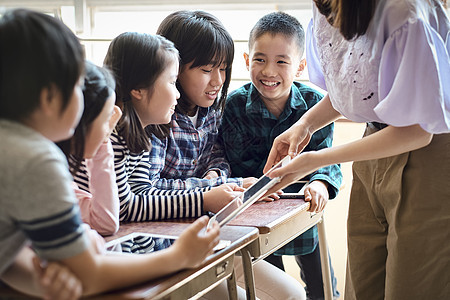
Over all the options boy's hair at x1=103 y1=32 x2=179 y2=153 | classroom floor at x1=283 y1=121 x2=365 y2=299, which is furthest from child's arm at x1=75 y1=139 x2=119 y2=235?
classroom floor at x1=283 y1=121 x2=365 y2=299

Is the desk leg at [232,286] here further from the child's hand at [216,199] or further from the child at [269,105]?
the child at [269,105]

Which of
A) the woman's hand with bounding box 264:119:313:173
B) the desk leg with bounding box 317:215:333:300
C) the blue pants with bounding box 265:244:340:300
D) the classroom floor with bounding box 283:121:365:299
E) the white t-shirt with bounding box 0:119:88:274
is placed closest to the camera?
the white t-shirt with bounding box 0:119:88:274

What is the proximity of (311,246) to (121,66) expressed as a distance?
41.6 inches

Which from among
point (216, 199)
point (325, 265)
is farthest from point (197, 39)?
point (325, 265)

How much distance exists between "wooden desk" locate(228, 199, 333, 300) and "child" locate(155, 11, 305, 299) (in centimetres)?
18

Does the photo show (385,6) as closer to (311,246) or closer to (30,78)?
(30,78)

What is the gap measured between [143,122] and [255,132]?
60 cm

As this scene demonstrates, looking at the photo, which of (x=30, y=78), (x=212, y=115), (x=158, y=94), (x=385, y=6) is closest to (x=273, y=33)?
(x=212, y=115)

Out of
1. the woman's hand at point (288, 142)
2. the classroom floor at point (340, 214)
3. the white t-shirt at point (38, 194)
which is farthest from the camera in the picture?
the classroom floor at point (340, 214)

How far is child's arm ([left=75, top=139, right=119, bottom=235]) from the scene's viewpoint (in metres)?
1.18

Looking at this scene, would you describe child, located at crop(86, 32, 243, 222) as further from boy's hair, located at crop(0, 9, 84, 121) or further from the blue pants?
the blue pants

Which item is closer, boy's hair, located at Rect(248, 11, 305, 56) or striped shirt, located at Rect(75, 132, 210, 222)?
striped shirt, located at Rect(75, 132, 210, 222)

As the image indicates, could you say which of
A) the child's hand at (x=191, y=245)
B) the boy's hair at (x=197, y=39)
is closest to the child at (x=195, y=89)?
the boy's hair at (x=197, y=39)

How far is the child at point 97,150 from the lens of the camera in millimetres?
1007
